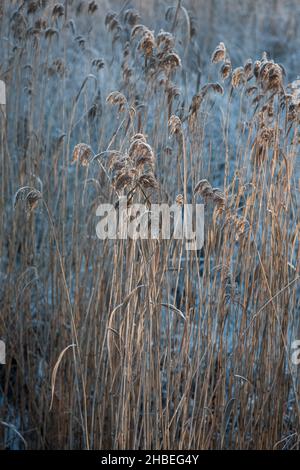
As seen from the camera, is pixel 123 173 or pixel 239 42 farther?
pixel 239 42

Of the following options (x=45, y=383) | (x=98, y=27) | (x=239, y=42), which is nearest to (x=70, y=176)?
(x=98, y=27)

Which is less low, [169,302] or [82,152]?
[82,152]

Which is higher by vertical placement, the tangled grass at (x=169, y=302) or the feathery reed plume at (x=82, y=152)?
the feathery reed plume at (x=82, y=152)

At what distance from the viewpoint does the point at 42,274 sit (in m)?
2.45

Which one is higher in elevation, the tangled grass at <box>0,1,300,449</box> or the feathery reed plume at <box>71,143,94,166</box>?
the feathery reed plume at <box>71,143,94,166</box>

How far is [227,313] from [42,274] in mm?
743

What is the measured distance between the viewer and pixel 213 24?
16.6 ft
